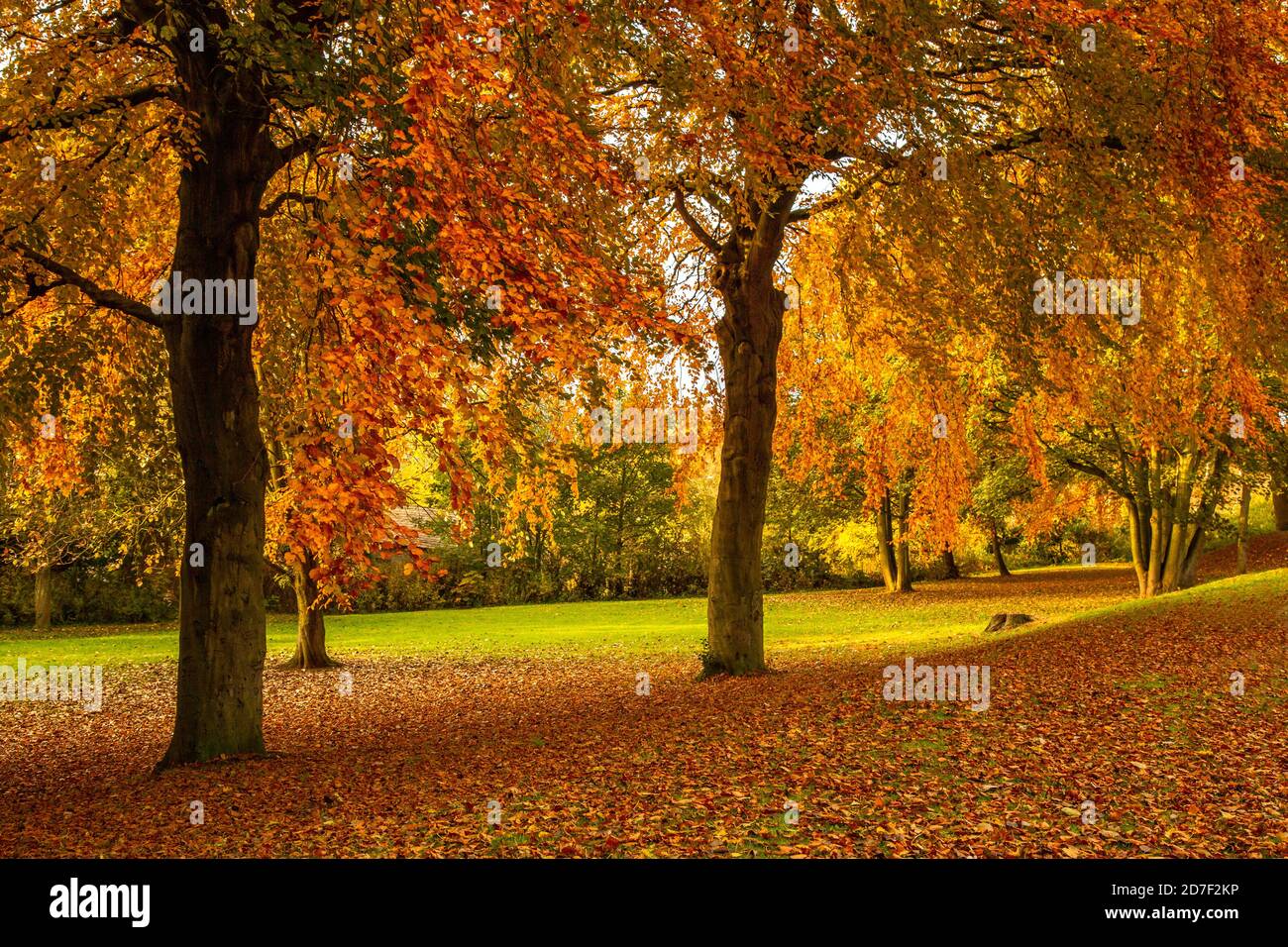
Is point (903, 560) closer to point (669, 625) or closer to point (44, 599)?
point (669, 625)

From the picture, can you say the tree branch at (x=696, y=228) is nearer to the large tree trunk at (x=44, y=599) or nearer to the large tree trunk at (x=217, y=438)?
the large tree trunk at (x=217, y=438)

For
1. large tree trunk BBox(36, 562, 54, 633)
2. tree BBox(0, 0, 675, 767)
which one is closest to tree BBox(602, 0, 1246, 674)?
tree BBox(0, 0, 675, 767)

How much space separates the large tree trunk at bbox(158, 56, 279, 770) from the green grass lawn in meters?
Answer: 12.5

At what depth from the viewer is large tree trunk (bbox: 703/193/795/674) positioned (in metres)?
14.1

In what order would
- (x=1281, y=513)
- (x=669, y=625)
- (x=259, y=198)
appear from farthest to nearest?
(x=1281, y=513), (x=669, y=625), (x=259, y=198)

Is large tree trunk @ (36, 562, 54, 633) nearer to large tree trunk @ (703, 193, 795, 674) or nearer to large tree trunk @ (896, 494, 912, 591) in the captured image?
large tree trunk @ (703, 193, 795, 674)

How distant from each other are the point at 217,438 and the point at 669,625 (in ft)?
70.4

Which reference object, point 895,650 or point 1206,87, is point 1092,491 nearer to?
point 895,650

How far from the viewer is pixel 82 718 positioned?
15.4m

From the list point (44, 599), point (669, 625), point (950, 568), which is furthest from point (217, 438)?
point (950, 568)

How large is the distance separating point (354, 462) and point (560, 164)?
9.37ft

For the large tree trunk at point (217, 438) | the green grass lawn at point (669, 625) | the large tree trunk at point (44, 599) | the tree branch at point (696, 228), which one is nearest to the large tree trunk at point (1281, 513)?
the green grass lawn at point (669, 625)

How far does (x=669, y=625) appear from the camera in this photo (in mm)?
Answer: 30000

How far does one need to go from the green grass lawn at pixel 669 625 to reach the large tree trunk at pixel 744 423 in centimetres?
569
